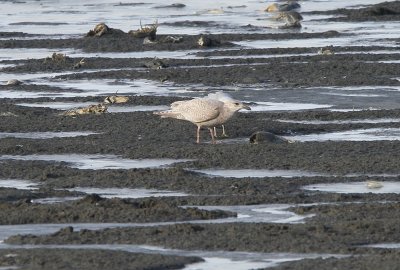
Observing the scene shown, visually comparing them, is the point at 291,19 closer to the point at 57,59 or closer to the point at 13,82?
the point at 57,59

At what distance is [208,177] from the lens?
45.5ft

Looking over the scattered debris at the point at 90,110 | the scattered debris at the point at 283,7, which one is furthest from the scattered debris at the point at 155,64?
the scattered debris at the point at 283,7

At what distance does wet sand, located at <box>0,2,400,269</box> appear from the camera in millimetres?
10383

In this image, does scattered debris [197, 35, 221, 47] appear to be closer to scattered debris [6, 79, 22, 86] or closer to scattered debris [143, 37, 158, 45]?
scattered debris [143, 37, 158, 45]

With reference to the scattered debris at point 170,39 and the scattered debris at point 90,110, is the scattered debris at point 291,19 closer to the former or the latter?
the scattered debris at point 170,39

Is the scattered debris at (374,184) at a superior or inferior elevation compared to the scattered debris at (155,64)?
superior

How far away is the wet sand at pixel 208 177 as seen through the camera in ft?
34.1

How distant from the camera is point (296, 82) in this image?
22953 mm

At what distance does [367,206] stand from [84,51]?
1816 cm

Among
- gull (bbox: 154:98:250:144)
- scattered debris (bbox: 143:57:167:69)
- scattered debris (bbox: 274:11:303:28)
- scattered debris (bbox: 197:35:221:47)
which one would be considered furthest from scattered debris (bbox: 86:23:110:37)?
gull (bbox: 154:98:250:144)

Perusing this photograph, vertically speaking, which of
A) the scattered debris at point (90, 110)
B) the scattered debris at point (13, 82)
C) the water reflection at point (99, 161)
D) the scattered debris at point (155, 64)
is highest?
the water reflection at point (99, 161)

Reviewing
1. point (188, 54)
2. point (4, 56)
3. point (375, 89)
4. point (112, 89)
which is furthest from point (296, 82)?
point (4, 56)

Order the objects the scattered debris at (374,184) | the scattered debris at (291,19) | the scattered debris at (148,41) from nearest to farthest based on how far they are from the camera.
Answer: the scattered debris at (374,184)
the scattered debris at (148,41)
the scattered debris at (291,19)

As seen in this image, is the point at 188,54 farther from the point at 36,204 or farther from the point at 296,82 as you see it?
the point at 36,204
